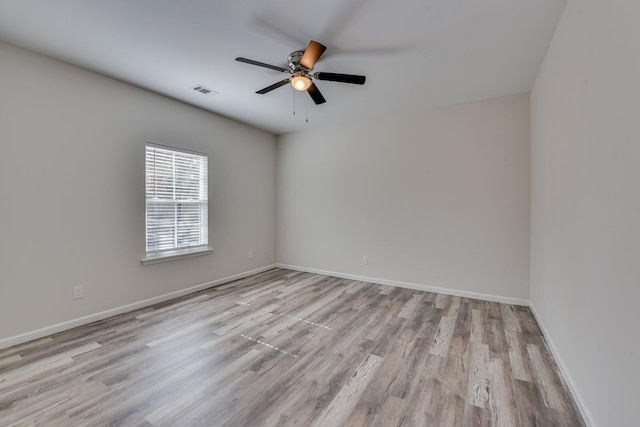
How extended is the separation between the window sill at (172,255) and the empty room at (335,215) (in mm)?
43

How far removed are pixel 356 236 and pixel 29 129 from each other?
399cm

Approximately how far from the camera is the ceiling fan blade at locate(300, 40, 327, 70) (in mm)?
2125

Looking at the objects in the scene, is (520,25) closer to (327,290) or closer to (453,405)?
(453,405)

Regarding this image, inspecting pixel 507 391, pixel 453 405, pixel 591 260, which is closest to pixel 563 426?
pixel 507 391

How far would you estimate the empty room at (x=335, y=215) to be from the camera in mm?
1584

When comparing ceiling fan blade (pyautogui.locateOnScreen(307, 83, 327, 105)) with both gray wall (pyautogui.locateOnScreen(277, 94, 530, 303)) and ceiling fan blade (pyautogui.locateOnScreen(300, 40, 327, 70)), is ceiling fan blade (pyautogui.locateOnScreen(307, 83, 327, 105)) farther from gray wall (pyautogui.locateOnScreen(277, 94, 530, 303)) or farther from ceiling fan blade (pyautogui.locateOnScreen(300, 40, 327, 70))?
gray wall (pyautogui.locateOnScreen(277, 94, 530, 303))

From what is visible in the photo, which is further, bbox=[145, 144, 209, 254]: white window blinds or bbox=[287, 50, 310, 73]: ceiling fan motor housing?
bbox=[145, 144, 209, 254]: white window blinds

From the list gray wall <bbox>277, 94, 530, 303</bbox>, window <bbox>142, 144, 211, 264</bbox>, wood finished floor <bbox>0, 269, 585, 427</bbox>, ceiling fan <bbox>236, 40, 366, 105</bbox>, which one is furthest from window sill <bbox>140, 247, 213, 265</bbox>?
ceiling fan <bbox>236, 40, 366, 105</bbox>

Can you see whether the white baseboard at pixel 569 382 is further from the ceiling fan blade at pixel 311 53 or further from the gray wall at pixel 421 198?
the ceiling fan blade at pixel 311 53

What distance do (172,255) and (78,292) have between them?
991 mm

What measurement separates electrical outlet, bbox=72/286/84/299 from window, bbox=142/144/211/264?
63 centimetres

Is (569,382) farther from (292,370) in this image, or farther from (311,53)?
(311,53)

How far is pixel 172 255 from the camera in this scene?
3576 mm

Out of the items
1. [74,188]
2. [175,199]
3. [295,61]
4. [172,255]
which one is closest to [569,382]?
[295,61]
